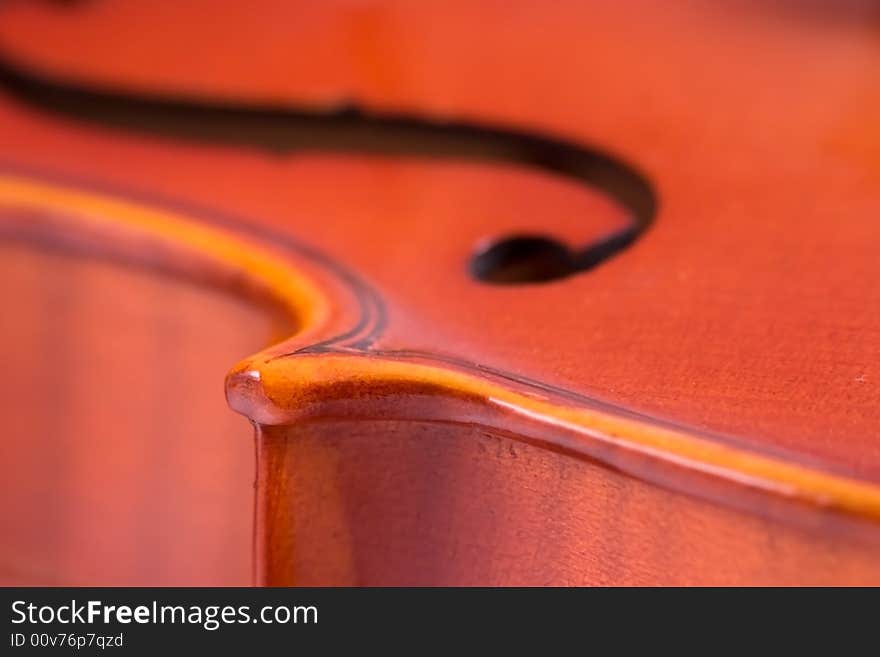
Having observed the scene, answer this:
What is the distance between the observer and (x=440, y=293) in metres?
0.43

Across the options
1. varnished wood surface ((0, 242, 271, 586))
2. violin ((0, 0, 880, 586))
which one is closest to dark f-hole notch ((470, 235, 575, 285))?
violin ((0, 0, 880, 586))

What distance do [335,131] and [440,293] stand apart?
0.19 m

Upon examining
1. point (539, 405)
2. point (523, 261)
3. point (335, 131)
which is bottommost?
point (539, 405)

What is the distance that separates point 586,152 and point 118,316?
25 cm

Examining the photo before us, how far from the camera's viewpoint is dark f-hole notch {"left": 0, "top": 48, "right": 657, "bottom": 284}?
0.56 m

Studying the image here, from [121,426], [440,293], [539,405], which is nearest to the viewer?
[539,405]

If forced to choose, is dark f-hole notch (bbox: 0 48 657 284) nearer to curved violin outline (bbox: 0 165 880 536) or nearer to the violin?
the violin

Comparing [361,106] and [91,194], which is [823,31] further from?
[91,194]

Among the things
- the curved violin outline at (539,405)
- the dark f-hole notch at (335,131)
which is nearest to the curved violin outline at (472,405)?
the curved violin outline at (539,405)

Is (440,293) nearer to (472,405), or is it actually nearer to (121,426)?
(472,405)

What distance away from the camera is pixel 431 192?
0.54 metres

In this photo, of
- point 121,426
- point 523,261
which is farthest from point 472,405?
point 121,426

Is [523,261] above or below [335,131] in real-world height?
below
